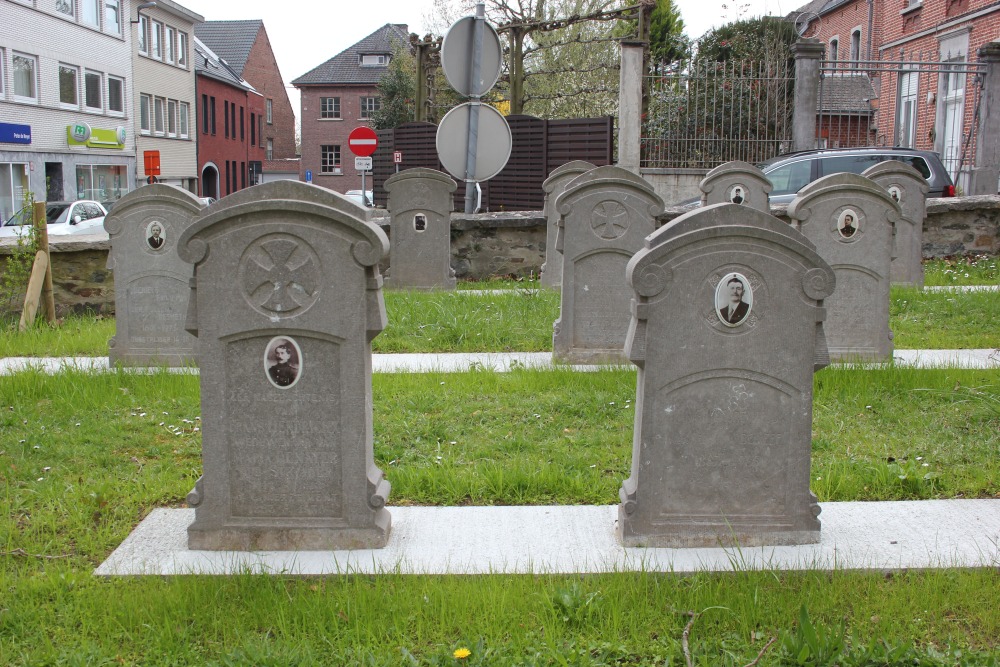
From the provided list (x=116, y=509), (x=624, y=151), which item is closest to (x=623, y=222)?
(x=116, y=509)

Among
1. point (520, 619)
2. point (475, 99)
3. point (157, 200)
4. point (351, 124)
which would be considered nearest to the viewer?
point (520, 619)

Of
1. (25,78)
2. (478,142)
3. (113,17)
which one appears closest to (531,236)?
(478,142)

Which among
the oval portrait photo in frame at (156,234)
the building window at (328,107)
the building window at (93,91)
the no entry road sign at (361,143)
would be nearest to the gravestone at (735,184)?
the oval portrait photo in frame at (156,234)

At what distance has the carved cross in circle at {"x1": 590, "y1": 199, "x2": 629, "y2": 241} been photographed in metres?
7.65

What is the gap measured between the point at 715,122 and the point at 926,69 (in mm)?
4962

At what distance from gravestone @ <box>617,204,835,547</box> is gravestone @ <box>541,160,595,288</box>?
25.0 feet

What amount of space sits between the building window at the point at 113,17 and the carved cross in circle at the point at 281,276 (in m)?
39.4

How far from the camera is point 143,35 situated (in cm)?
4347

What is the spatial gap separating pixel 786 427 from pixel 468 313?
18.7ft

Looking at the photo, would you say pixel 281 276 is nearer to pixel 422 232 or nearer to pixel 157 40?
pixel 422 232

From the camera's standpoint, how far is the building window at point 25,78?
105 feet

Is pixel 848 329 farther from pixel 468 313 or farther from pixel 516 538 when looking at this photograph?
pixel 516 538

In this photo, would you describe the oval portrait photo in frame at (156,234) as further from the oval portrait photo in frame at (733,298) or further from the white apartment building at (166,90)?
the white apartment building at (166,90)

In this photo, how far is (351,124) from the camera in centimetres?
6844
